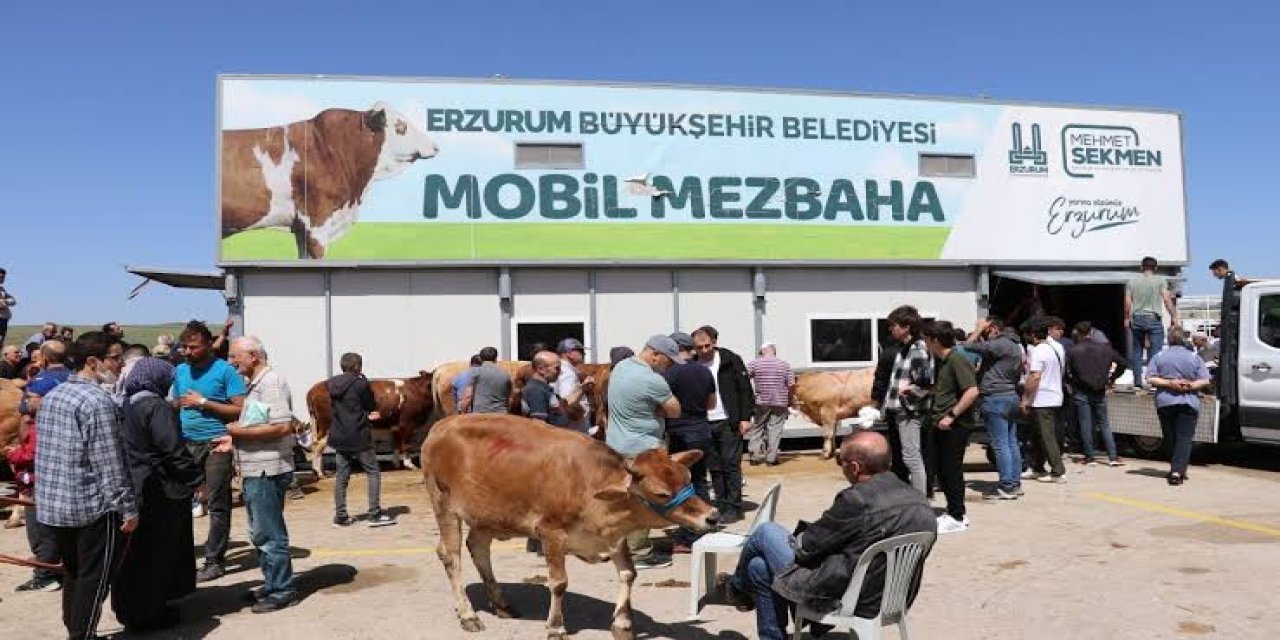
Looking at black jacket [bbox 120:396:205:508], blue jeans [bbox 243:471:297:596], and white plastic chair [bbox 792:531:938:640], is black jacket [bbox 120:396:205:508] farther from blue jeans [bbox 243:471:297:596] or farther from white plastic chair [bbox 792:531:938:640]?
white plastic chair [bbox 792:531:938:640]

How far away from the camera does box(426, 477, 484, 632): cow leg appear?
570 cm

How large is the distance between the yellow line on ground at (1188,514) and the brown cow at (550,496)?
5.86 metres

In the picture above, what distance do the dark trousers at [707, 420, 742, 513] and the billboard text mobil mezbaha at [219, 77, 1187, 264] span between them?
568 cm

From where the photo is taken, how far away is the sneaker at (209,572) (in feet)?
22.8

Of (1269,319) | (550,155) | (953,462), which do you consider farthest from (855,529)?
(550,155)

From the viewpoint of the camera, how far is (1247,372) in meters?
10.8

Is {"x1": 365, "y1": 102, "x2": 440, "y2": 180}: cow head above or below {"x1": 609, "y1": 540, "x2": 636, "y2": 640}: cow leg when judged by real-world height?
above

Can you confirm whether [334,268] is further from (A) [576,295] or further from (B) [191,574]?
(B) [191,574]

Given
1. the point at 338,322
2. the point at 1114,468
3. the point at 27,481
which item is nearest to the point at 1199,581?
the point at 1114,468

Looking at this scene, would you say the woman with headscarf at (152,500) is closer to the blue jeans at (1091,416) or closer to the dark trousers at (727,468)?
the dark trousers at (727,468)

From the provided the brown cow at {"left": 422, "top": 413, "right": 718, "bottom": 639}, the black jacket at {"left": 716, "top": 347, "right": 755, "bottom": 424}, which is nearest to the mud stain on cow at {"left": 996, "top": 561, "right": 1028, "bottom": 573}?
the black jacket at {"left": 716, "top": 347, "right": 755, "bottom": 424}

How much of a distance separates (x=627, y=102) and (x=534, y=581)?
9.39 m

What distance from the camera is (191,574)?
6.07 meters

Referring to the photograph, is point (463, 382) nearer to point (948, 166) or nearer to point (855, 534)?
point (855, 534)
